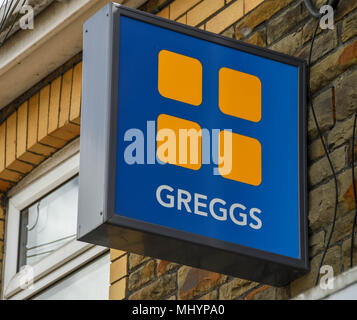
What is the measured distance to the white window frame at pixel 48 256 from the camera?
5.38m

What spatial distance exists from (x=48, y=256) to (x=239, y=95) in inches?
80.7

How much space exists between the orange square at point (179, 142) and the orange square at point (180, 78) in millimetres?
98

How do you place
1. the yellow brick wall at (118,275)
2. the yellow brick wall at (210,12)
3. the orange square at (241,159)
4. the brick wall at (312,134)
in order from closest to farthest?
the orange square at (241,159)
the brick wall at (312,134)
the yellow brick wall at (210,12)
the yellow brick wall at (118,275)

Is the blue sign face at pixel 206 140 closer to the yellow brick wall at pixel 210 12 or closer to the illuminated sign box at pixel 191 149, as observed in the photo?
the illuminated sign box at pixel 191 149

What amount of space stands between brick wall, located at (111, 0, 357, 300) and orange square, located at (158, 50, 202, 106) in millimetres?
483

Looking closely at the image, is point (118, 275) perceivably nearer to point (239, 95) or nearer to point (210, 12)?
point (210, 12)

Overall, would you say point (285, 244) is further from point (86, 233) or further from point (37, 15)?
point (37, 15)

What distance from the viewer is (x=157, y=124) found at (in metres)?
3.60

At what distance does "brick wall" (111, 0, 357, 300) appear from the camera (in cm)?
379

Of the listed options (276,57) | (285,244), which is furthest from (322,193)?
(276,57)

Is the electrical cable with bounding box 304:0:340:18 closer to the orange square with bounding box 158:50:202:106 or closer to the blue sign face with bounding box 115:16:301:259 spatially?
the blue sign face with bounding box 115:16:301:259

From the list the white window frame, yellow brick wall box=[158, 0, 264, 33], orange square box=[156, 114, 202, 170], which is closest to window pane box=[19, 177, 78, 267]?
the white window frame

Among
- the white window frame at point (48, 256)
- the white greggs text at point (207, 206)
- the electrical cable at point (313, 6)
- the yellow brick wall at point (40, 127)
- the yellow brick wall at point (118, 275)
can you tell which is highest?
the yellow brick wall at point (40, 127)

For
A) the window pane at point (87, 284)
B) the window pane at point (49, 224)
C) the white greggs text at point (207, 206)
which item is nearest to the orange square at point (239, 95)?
the white greggs text at point (207, 206)
